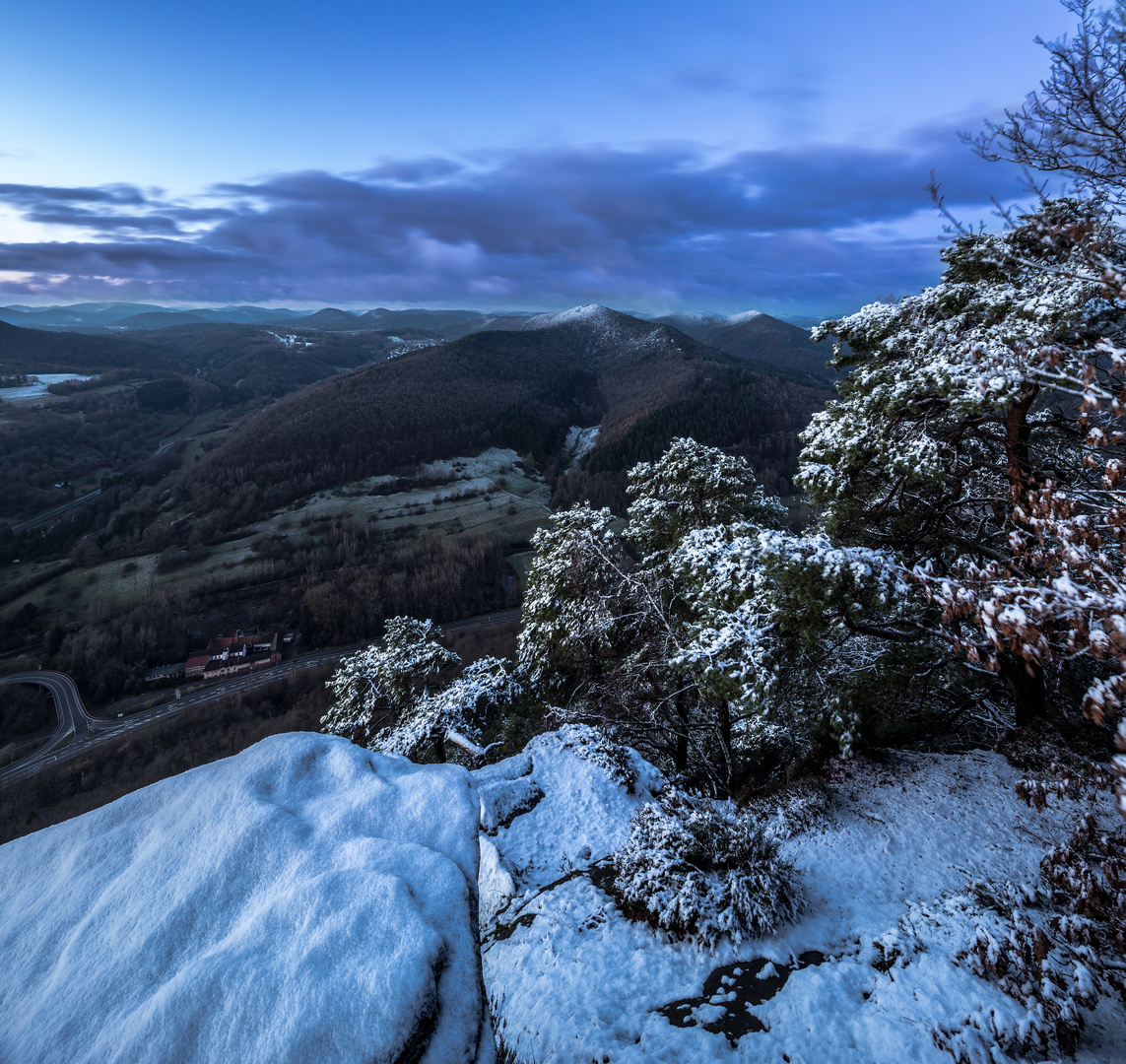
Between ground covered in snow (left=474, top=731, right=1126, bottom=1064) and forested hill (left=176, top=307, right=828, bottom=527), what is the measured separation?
76663mm

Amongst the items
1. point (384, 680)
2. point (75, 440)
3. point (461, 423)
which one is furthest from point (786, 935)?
point (75, 440)

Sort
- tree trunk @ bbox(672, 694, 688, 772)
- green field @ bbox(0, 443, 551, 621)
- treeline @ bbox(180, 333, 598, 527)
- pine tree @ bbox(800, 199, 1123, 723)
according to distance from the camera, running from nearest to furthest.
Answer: pine tree @ bbox(800, 199, 1123, 723) < tree trunk @ bbox(672, 694, 688, 772) < green field @ bbox(0, 443, 551, 621) < treeline @ bbox(180, 333, 598, 527)

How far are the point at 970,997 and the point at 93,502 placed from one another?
484 feet

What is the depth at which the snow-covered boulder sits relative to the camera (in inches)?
137

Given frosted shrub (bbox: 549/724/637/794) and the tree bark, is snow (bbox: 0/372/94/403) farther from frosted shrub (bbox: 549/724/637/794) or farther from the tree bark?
frosted shrub (bbox: 549/724/637/794)

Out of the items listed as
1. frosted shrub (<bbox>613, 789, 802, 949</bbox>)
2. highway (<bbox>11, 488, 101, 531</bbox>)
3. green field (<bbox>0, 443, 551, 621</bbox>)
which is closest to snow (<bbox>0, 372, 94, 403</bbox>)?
highway (<bbox>11, 488, 101, 531</bbox>)

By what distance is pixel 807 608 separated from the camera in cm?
693

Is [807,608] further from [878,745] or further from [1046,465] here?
[1046,465]

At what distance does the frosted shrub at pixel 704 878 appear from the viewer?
484cm

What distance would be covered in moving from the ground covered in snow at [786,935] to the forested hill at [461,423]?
252ft

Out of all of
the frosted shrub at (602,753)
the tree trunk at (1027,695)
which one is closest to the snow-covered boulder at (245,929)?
the frosted shrub at (602,753)

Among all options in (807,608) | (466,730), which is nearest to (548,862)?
(807,608)

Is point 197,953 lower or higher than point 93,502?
higher

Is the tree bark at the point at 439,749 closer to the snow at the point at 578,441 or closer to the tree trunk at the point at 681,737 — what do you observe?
the tree trunk at the point at 681,737
